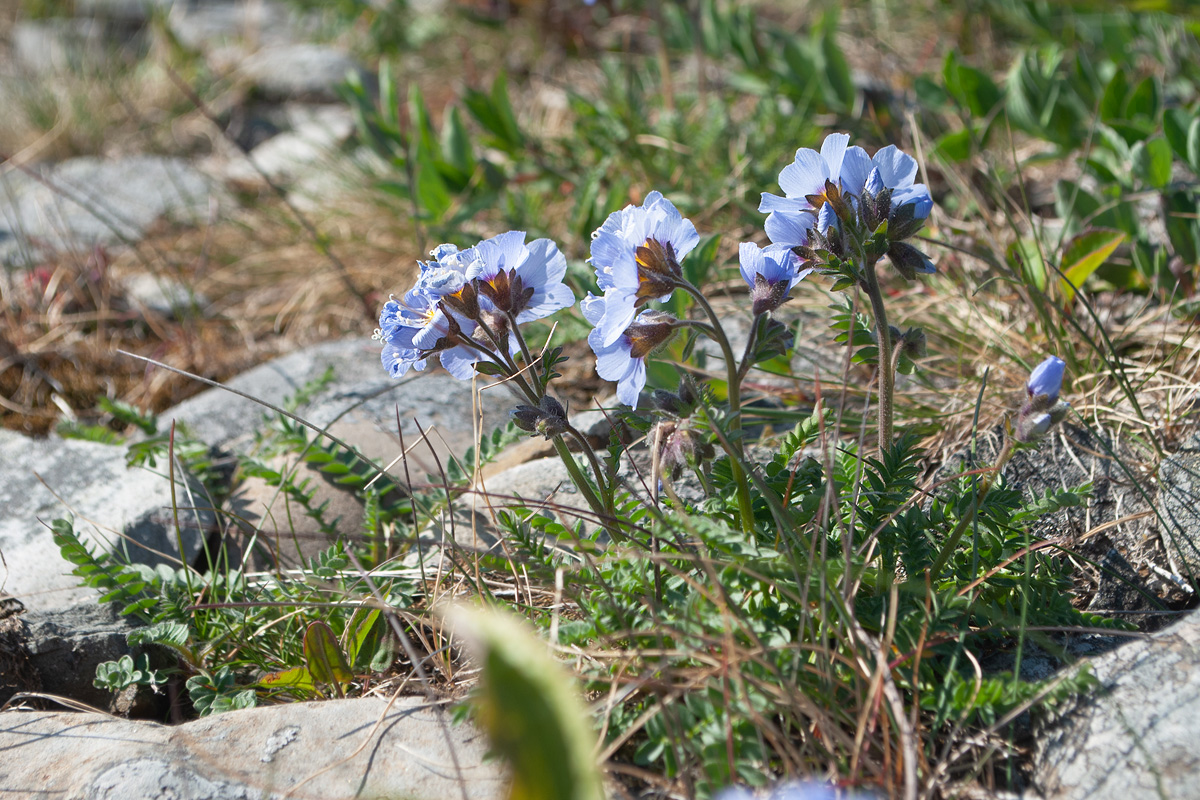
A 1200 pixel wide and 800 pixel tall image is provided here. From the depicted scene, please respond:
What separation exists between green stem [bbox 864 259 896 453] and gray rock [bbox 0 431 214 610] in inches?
62.7

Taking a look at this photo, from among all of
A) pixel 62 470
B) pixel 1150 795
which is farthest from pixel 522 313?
pixel 62 470

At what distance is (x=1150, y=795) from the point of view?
123cm

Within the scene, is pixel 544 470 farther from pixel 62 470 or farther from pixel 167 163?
pixel 167 163

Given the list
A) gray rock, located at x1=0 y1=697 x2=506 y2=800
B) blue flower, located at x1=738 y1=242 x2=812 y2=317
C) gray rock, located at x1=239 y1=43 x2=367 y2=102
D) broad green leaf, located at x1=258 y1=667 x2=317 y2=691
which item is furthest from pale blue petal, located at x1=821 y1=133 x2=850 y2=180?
gray rock, located at x1=239 y1=43 x2=367 y2=102

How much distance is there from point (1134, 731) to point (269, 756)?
1.34 metres

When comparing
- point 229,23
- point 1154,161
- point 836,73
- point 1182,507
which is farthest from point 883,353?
point 229,23

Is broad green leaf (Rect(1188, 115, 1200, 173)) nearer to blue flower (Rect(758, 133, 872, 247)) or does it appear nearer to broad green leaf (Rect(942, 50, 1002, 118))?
broad green leaf (Rect(942, 50, 1002, 118))

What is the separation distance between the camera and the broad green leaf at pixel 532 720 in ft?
2.85

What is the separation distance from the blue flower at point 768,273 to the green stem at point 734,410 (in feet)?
0.28

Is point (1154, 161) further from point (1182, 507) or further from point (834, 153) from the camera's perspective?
point (834, 153)

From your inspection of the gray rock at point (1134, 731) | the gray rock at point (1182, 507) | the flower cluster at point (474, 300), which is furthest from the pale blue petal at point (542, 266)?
the gray rock at point (1182, 507)

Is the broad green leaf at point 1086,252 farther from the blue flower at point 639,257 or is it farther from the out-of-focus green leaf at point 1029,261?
the blue flower at point 639,257

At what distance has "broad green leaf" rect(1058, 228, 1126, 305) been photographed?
2315 mm

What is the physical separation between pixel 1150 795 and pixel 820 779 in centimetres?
43
